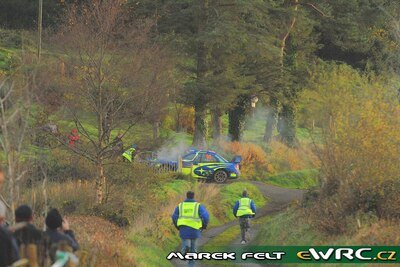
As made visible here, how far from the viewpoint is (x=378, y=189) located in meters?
21.1

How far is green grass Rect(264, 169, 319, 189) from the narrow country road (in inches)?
65.5

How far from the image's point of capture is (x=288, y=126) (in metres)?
55.2

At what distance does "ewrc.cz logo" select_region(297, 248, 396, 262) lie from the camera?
681 inches

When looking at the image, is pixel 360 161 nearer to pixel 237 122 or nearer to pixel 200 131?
pixel 200 131

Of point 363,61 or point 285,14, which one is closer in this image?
point 285,14

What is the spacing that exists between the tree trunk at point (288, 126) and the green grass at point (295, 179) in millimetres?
8670

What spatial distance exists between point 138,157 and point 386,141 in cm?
1100

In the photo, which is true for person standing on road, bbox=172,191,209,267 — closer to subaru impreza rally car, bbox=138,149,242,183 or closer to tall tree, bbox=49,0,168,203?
tall tree, bbox=49,0,168,203

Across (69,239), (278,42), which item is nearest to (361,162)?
(69,239)

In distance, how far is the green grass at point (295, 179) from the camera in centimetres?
4394

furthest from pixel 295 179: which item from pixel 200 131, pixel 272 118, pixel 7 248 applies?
pixel 7 248

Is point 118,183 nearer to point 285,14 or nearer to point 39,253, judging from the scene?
point 39,253

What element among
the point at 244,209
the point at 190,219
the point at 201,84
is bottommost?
the point at 190,219

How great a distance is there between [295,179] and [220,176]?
685 centimetres
